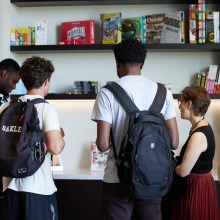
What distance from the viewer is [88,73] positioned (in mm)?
3885

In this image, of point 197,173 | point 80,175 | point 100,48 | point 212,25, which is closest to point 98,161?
point 80,175

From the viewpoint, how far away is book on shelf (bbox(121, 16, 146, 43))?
11.9 feet

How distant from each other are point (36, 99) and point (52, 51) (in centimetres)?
173

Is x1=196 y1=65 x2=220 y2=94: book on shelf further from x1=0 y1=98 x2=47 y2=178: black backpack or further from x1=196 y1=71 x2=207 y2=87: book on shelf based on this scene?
x1=0 y1=98 x2=47 y2=178: black backpack

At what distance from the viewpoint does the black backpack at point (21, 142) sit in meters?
1.97

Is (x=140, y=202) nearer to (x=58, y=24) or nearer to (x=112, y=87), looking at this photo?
(x=112, y=87)

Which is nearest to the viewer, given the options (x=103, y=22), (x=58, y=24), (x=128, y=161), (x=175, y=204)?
(x=128, y=161)

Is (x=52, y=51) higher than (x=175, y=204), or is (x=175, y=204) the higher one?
(x=52, y=51)

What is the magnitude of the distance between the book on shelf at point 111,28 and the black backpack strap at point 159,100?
1668 mm

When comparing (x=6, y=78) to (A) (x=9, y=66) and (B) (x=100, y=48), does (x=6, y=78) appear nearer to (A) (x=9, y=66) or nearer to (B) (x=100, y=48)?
(A) (x=9, y=66)

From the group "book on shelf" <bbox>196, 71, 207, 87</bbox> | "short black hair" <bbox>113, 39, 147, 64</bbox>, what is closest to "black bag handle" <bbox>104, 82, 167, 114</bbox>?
"short black hair" <bbox>113, 39, 147, 64</bbox>

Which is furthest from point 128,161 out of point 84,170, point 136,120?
point 84,170

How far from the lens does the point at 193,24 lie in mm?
3516

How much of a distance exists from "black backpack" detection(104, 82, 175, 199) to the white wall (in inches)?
77.0
